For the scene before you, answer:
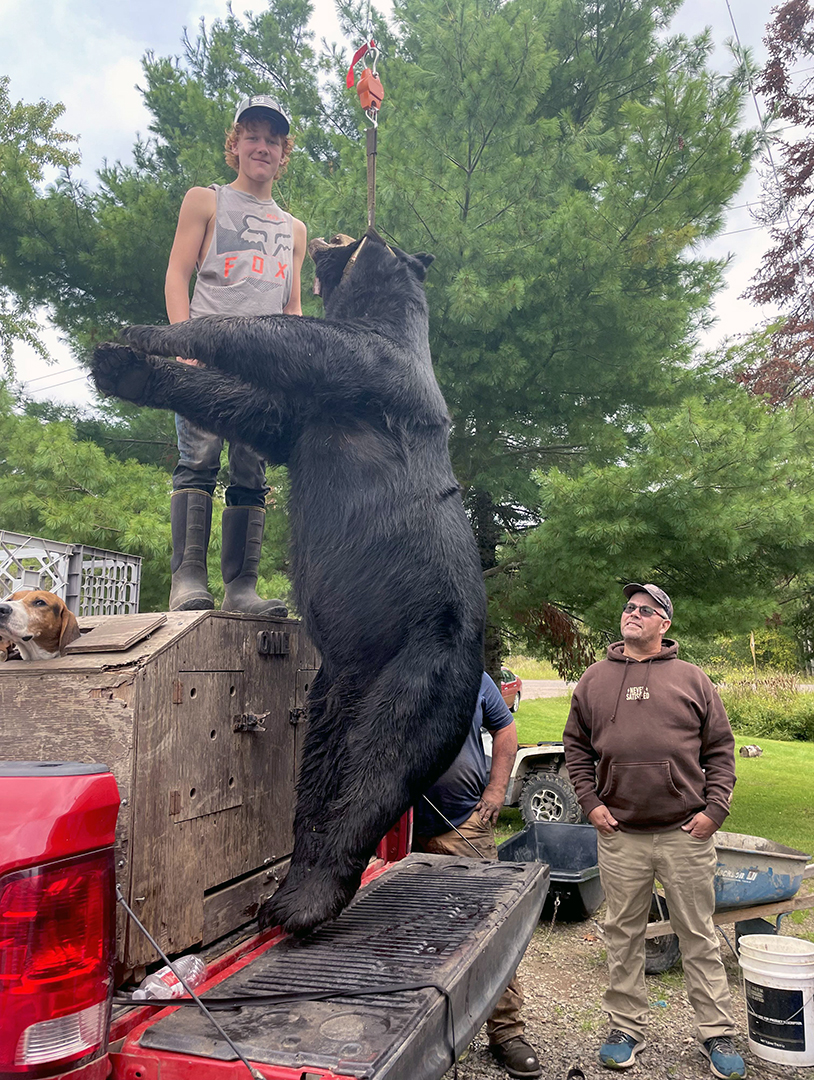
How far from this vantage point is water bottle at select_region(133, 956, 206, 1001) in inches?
54.2

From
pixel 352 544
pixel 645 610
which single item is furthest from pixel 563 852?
pixel 352 544

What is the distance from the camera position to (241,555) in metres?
2.71

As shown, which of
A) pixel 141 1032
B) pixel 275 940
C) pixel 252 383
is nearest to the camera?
pixel 141 1032

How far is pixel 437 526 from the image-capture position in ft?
6.61

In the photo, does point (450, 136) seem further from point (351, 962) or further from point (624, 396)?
point (351, 962)

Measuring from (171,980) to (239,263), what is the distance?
7.15 feet

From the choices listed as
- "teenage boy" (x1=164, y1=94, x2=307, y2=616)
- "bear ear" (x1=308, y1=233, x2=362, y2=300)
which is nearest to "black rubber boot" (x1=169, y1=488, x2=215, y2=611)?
"teenage boy" (x1=164, y1=94, x2=307, y2=616)

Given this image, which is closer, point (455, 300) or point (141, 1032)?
point (141, 1032)

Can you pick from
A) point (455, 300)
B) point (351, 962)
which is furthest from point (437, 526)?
point (455, 300)

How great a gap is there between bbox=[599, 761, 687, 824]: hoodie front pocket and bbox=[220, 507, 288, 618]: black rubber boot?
1.75 m

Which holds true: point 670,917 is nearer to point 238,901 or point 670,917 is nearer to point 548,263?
point 238,901

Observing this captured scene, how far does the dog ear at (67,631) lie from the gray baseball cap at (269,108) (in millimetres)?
1867

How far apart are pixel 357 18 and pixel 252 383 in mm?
7841

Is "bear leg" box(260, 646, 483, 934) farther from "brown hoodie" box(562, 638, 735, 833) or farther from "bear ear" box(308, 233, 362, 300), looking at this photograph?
"brown hoodie" box(562, 638, 735, 833)
